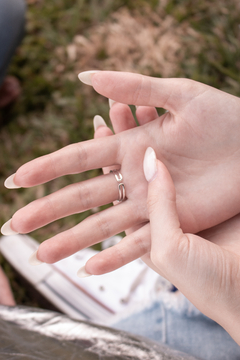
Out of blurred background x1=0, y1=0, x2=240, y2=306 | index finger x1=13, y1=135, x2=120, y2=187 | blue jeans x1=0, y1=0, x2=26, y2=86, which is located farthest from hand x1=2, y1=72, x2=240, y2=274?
blue jeans x1=0, y1=0, x2=26, y2=86

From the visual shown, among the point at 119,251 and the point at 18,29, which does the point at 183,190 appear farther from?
the point at 18,29

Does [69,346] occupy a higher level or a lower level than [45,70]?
lower

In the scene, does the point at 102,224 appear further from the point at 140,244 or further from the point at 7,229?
the point at 7,229

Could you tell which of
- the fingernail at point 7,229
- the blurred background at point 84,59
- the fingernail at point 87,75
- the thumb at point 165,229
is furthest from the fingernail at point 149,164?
the blurred background at point 84,59

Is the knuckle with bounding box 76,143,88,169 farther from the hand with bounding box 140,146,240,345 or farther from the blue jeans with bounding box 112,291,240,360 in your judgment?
the blue jeans with bounding box 112,291,240,360

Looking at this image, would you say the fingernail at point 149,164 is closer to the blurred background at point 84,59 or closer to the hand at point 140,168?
the hand at point 140,168

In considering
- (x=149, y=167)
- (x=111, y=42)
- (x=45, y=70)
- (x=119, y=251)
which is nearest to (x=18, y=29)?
(x=45, y=70)
